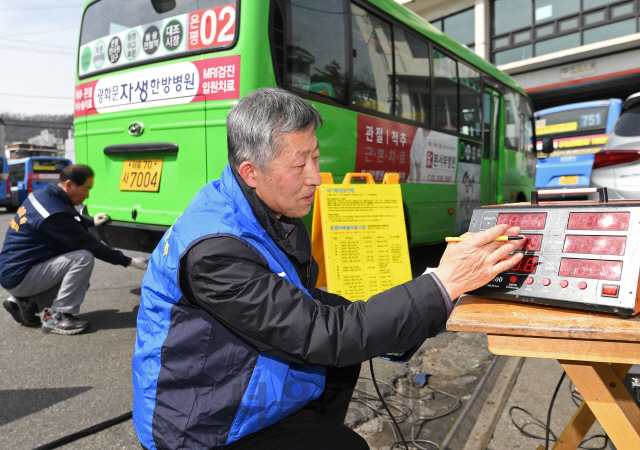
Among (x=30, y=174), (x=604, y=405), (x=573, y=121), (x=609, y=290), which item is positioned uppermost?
(x=573, y=121)

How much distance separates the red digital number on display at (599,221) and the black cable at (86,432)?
2.18 m

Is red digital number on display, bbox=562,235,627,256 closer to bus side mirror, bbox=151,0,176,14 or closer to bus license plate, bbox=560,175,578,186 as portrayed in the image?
bus side mirror, bbox=151,0,176,14

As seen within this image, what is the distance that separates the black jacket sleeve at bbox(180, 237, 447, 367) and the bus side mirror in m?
3.33

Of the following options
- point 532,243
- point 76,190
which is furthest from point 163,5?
point 532,243

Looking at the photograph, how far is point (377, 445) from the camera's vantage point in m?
2.17

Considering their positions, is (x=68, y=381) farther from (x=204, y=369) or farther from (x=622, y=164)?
(x=622, y=164)

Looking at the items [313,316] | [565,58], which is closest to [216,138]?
[313,316]

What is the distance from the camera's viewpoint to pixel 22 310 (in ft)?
12.3

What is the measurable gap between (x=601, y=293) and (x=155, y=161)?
3.59 meters

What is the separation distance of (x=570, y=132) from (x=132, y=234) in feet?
38.9

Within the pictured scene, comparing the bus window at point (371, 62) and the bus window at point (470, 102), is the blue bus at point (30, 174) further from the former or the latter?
the bus window at point (371, 62)

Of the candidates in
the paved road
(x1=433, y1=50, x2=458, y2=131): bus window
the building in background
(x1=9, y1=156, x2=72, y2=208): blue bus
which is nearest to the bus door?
(x1=433, y1=50, x2=458, y2=131): bus window

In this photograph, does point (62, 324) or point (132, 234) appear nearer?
point (62, 324)

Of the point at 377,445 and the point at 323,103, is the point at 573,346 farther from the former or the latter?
the point at 323,103
